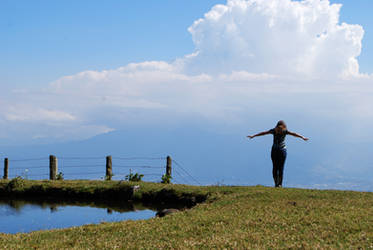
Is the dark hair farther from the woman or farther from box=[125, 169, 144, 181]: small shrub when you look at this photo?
box=[125, 169, 144, 181]: small shrub

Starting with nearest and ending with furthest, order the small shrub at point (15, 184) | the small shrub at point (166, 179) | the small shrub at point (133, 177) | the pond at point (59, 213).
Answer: the pond at point (59, 213) → the small shrub at point (15, 184) → the small shrub at point (133, 177) → the small shrub at point (166, 179)

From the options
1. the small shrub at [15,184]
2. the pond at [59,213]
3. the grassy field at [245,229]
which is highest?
the small shrub at [15,184]

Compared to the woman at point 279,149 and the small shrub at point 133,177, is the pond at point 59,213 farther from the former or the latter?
the woman at point 279,149

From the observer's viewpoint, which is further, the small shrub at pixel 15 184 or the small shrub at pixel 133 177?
the small shrub at pixel 133 177

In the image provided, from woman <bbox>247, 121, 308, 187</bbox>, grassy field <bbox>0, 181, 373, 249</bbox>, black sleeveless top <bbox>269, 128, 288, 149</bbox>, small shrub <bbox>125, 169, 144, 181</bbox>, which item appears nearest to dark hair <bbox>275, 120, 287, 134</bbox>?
woman <bbox>247, 121, 308, 187</bbox>

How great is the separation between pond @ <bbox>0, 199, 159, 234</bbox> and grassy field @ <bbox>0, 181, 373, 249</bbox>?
16.5 feet

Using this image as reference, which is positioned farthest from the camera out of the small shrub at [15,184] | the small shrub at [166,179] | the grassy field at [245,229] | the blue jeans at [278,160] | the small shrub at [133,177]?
the small shrub at [166,179]

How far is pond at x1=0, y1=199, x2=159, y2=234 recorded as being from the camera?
67.6ft

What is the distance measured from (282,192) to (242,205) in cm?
402

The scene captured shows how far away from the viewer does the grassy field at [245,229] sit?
38.8ft

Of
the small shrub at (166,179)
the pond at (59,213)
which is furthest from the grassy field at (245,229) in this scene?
the small shrub at (166,179)

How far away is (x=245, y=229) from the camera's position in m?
13.4

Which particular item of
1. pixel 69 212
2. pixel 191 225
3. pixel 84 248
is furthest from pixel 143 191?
pixel 84 248

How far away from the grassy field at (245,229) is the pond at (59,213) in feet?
16.5
